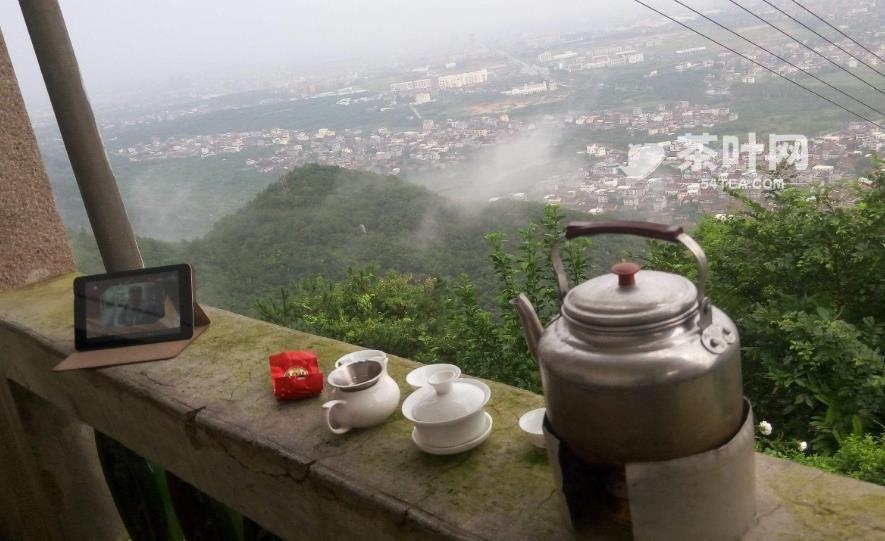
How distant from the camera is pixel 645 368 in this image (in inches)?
36.5

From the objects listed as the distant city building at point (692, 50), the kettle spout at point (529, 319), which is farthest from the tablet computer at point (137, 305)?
the distant city building at point (692, 50)

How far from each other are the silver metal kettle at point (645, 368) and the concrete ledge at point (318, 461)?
25 centimetres

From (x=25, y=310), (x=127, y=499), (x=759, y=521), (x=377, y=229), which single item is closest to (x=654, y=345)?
(x=759, y=521)

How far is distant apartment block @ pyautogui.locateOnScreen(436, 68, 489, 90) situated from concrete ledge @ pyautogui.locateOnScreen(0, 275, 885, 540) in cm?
631

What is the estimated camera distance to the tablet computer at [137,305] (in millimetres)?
2271

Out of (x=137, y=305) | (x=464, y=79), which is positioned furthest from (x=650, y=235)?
(x=464, y=79)

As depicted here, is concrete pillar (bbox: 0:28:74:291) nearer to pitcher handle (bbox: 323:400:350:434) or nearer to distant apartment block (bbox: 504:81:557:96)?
pitcher handle (bbox: 323:400:350:434)

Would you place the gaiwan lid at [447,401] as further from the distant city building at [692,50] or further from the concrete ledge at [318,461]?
the distant city building at [692,50]

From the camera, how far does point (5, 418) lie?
8.81 feet

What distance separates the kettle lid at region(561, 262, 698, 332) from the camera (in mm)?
948

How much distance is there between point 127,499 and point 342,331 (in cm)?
290

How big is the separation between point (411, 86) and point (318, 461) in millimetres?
7769

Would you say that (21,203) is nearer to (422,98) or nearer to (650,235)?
(650,235)

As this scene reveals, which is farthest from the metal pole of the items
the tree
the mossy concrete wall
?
the tree
